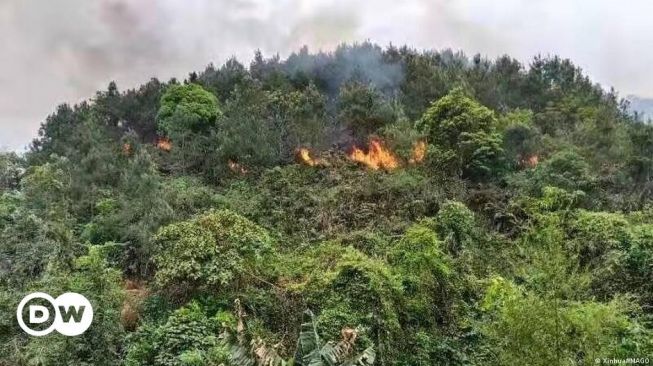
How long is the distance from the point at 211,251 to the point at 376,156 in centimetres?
1205

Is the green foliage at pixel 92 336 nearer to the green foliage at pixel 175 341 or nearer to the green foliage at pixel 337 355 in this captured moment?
the green foliage at pixel 175 341

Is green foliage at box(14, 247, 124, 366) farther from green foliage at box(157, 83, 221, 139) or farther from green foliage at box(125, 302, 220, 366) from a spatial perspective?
green foliage at box(157, 83, 221, 139)

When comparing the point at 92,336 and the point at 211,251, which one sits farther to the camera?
the point at 211,251

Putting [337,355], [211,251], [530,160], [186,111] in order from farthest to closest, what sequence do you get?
[186,111] → [530,160] → [211,251] → [337,355]

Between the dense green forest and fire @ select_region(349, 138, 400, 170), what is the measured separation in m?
0.09

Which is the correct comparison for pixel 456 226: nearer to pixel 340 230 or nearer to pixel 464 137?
pixel 340 230

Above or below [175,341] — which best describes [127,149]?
above

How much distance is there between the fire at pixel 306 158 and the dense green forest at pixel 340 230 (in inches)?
3.8

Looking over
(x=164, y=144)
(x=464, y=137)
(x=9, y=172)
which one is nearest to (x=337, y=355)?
(x=464, y=137)

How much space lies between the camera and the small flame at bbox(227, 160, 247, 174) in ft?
78.2

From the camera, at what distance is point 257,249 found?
14.2 meters

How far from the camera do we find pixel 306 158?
963 inches

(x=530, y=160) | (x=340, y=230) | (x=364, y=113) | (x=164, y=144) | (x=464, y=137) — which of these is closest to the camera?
Result: (x=340, y=230)

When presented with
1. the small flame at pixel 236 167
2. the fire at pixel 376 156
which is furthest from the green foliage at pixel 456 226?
the small flame at pixel 236 167
